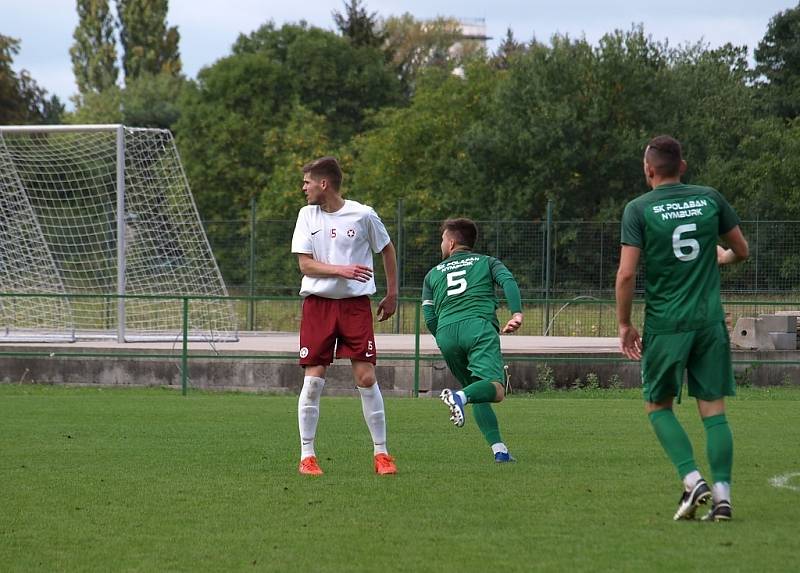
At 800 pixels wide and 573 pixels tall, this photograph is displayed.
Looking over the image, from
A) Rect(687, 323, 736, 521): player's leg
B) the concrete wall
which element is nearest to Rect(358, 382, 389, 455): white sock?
Rect(687, 323, 736, 521): player's leg

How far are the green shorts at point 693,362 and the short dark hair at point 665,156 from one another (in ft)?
2.60

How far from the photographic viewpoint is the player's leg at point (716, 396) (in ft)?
21.2

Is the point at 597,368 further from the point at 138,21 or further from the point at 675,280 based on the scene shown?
the point at 138,21

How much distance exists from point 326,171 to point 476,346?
1553 mm

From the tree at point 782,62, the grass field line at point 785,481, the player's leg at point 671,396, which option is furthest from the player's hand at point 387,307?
the tree at point 782,62

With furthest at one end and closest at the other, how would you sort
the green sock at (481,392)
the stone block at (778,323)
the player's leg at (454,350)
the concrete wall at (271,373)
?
the stone block at (778,323) → the concrete wall at (271,373) → the player's leg at (454,350) → the green sock at (481,392)

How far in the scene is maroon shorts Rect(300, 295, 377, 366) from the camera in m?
8.48

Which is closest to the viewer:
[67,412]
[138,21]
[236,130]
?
[67,412]

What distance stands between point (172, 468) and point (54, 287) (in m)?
15.6

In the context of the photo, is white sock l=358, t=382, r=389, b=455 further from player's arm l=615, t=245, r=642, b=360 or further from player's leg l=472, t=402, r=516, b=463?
player's arm l=615, t=245, r=642, b=360

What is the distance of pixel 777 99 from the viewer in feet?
163

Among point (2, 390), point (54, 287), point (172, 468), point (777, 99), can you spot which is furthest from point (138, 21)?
point (172, 468)

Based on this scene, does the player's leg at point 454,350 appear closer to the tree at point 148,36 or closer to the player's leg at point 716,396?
the player's leg at point 716,396

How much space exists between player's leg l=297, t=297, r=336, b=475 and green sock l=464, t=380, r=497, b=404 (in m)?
0.92
